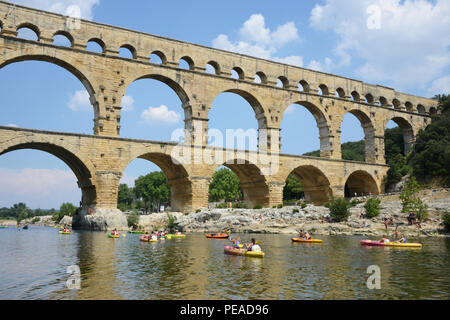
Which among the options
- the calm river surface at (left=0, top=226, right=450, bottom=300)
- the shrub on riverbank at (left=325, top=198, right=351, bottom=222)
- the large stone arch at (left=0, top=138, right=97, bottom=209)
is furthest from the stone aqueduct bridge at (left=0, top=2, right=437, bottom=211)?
the calm river surface at (left=0, top=226, right=450, bottom=300)

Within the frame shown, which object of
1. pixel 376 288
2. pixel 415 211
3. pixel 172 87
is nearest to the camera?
pixel 376 288

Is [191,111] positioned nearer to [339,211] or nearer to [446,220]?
[339,211]

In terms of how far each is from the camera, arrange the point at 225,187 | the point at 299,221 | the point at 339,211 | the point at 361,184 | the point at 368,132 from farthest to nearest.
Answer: the point at 225,187 → the point at 361,184 → the point at 368,132 → the point at 299,221 → the point at 339,211

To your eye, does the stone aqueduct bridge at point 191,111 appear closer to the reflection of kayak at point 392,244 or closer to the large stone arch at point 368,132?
the large stone arch at point 368,132

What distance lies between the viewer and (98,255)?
16.4 metres

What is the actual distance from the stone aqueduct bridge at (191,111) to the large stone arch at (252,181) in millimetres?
96

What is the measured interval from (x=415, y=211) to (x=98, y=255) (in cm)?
2309

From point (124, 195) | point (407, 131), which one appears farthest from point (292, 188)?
point (124, 195)

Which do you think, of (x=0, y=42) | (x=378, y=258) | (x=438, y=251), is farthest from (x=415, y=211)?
(x=0, y=42)

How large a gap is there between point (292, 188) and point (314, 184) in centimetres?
2048

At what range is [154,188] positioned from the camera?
79.4 m

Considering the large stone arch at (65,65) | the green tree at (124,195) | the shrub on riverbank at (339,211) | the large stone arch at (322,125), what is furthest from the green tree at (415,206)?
the green tree at (124,195)
